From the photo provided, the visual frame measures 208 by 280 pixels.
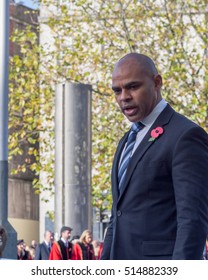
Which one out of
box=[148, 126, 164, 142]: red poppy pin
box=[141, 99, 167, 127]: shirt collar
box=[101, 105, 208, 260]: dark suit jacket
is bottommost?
box=[101, 105, 208, 260]: dark suit jacket

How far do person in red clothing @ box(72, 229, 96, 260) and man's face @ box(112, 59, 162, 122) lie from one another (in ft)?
72.8

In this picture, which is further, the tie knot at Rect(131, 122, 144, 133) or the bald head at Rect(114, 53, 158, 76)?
the tie knot at Rect(131, 122, 144, 133)

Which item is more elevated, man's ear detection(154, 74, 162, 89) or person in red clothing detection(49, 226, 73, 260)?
man's ear detection(154, 74, 162, 89)

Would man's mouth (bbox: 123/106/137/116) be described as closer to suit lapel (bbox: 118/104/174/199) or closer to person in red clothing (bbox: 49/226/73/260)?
suit lapel (bbox: 118/104/174/199)

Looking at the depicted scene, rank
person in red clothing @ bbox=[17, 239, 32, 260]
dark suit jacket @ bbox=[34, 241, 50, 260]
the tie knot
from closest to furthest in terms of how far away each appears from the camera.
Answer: the tie knot
dark suit jacket @ bbox=[34, 241, 50, 260]
person in red clothing @ bbox=[17, 239, 32, 260]

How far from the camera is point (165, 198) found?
530 centimetres

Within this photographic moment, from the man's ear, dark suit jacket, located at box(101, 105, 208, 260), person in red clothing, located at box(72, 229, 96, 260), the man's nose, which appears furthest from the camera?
person in red clothing, located at box(72, 229, 96, 260)

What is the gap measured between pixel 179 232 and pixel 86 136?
2240 cm

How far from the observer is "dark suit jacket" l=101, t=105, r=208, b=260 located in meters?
5.16

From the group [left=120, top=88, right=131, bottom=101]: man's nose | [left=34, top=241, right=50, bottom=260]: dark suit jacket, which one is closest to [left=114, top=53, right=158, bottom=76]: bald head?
[left=120, top=88, right=131, bottom=101]: man's nose

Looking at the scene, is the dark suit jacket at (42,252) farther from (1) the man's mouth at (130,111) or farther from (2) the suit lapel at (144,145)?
(1) the man's mouth at (130,111)

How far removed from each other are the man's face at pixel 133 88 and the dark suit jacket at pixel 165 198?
0.15 meters

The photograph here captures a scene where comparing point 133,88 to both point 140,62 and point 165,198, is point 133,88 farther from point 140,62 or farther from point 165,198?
point 165,198

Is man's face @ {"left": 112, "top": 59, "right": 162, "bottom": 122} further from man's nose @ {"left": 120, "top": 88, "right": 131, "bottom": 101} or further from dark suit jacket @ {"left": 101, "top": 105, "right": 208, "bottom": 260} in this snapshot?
dark suit jacket @ {"left": 101, "top": 105, "right": 208, "bottom": 260}
